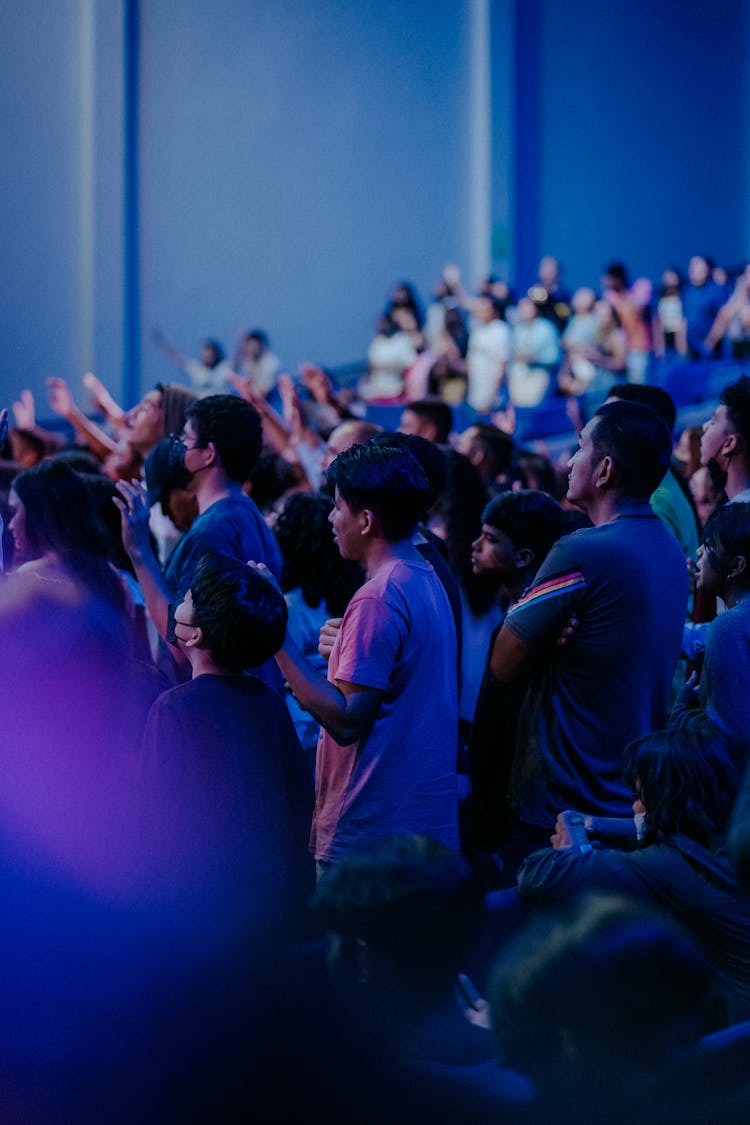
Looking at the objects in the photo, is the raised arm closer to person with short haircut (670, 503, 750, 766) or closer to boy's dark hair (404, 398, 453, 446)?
boy's dark hair (404, 398, 453, 446)

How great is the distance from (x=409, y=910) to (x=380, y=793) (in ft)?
4.29

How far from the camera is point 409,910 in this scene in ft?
5.39

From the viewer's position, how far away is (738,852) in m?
1.39

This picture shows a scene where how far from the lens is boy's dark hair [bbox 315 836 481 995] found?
1.64m

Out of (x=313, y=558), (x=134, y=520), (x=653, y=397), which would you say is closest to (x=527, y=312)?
(x=653, y=397)

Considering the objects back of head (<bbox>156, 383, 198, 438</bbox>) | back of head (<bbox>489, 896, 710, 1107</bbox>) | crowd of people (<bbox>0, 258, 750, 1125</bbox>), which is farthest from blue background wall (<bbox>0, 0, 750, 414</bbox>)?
back of head (<bbox>489, 896, 710, 1107</bbox>)

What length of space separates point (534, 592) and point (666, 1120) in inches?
→ 67.7

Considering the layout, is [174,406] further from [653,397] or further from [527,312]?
[527,312]

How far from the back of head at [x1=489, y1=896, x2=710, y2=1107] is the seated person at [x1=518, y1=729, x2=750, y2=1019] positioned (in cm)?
112

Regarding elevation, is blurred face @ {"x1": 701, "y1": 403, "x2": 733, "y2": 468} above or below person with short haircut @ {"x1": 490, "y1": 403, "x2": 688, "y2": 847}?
above

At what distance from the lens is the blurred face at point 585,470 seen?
3281mm

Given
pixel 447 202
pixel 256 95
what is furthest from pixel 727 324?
pixel 256 95

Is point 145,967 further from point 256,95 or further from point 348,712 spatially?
point 256,95

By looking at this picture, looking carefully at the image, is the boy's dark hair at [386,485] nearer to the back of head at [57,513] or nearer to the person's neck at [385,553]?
the person's neck at [385,553]
